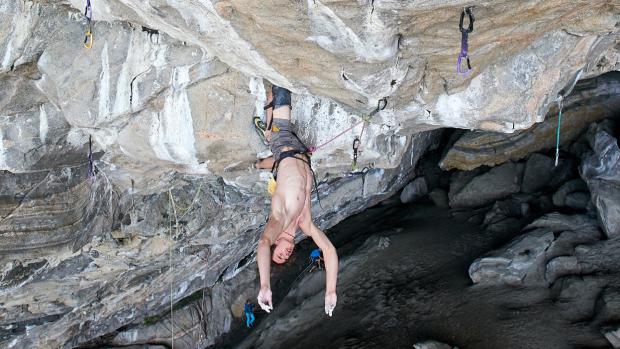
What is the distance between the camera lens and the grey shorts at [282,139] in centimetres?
678

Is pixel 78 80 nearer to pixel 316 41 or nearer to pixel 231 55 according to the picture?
pixel 231 55

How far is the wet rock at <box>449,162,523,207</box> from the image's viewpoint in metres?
13.1

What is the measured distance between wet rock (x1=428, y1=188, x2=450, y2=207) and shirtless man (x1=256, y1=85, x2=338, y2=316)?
25.2 feet

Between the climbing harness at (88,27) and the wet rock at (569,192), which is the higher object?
the climbing harness at (88,27)

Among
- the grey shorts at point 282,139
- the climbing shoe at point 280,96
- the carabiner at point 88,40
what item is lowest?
the grey shorts at point 282,139

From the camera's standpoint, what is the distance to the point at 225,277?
529 inches

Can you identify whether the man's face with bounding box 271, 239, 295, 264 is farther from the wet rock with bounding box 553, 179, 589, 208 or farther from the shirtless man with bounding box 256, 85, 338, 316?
the wet rock with bounding box 553, 179, 589, 208

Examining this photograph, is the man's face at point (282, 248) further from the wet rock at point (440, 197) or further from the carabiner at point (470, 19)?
the wet rock at point (440, 197)

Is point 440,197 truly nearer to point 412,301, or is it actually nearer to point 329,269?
point 412,301

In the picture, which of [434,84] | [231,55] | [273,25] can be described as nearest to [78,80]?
[231,55]

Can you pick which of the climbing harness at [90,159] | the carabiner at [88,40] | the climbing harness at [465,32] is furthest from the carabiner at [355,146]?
the climbing harness at [90,159]

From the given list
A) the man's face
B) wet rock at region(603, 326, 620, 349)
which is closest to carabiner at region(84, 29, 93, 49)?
the man's face

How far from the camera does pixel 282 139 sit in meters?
6.79

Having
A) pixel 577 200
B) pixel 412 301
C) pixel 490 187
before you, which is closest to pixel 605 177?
pixel 577 200
